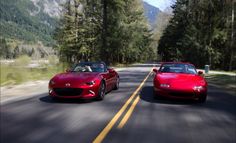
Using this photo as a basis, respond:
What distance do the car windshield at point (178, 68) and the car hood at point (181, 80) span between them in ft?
1.90

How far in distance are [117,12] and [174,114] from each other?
127ft

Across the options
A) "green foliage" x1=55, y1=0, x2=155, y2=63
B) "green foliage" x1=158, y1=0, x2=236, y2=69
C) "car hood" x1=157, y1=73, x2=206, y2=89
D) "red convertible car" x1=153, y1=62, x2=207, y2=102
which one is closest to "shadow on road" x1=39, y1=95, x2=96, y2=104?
"red convertible car" x1=153, y1=62, x2=207, y2=102

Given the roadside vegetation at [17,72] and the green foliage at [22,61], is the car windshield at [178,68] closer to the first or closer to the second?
the roadside vegetation at [17,72]

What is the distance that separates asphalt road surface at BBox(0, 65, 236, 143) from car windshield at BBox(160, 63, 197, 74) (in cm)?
175

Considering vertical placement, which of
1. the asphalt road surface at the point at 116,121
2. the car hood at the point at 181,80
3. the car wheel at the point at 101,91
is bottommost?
the asphalt road surface at the point at 116,121

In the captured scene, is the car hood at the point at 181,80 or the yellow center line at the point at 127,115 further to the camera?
the car hood at the point at 181,80

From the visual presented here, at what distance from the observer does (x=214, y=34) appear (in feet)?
164

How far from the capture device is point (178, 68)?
13.6 meters

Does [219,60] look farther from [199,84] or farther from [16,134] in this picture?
[16,134]

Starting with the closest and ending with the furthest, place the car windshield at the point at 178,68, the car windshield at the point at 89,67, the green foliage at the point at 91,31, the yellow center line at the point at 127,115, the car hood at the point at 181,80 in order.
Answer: the yellow center line at the point at 127,115 < the car hood at the point at 181,80 < the car windshield at the point at 89,67 < the car windshield at the point at 178,68 < the green foliage at the point at 91,31

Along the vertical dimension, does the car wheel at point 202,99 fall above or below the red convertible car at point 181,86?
below

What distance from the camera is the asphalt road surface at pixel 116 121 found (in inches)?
261

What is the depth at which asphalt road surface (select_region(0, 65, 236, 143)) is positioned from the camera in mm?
6629

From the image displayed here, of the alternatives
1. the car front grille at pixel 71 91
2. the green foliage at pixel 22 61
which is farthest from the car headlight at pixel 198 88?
the green foliage at pixel 22 61
